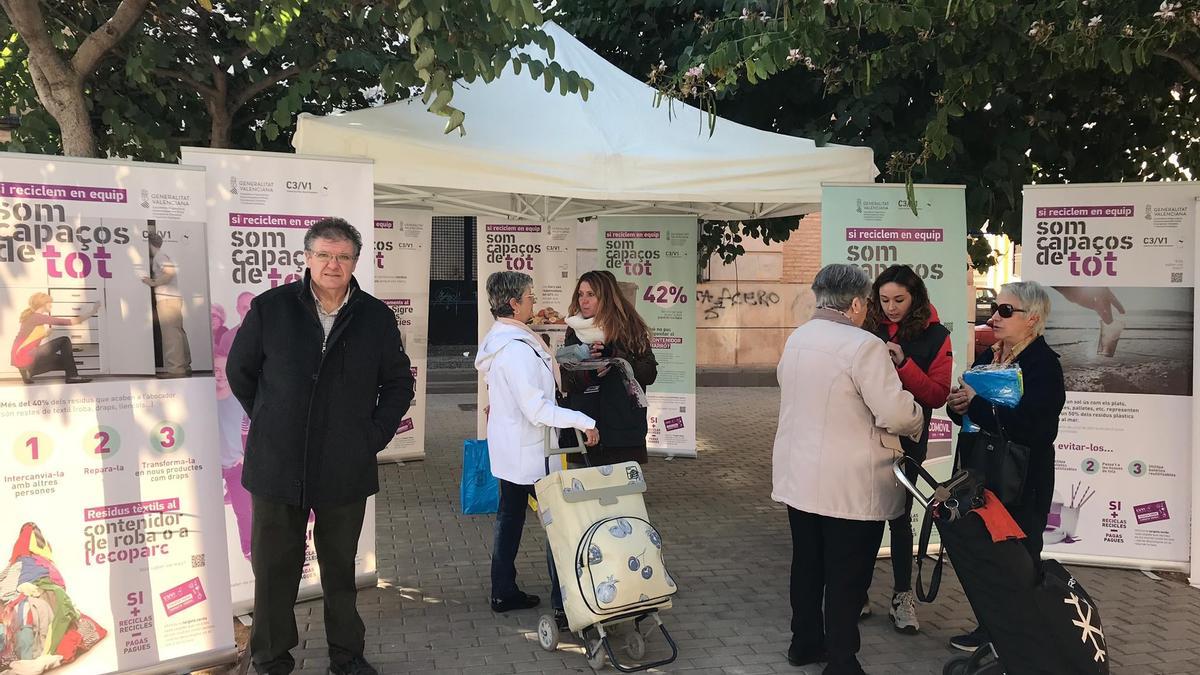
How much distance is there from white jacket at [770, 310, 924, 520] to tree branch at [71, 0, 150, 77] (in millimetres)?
3713

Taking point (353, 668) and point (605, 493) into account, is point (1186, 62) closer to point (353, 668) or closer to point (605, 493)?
point (605, 493)

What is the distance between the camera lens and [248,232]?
157 inches

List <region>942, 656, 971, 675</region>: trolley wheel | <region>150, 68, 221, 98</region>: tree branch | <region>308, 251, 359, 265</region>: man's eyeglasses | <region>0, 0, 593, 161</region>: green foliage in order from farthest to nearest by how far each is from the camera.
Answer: <region>150, 68, 221, 98</region>: tree branch, <region>0, 0, 593, 161</region>: green foliage, <region>942, 656, 971, 675</region>: trolley wheel, <region>308, 251, 359, 265</region>: man's eyeglasses

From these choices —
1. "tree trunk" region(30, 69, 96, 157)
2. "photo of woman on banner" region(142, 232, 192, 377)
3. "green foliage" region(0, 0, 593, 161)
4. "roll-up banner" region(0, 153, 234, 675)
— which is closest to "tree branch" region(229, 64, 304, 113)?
"green foliage" region(0, 0, 593, 161)

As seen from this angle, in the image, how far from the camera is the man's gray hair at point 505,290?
158 inches

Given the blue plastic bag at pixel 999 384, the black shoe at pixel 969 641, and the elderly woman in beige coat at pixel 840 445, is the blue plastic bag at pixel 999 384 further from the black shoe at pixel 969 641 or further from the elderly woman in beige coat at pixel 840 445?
the black shoe at pixel 969 641

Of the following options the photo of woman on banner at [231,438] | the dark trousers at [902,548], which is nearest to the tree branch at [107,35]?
the photo of woman on banner at [231,438]

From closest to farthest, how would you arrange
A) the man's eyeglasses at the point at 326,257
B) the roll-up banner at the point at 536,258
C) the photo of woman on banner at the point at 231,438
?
the man's eyeglasses at the point at 326,257 < the photo of woman on banner at the point at 231,438 < the roll-up banner at the point at 536,258

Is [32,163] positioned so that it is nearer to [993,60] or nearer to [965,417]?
[965,417]

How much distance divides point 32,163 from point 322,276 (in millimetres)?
1123

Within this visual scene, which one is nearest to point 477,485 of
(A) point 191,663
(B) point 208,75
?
(A) point 191,663

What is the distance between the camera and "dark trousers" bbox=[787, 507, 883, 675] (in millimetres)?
3400

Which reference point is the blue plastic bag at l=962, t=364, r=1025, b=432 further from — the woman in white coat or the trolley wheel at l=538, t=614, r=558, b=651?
the trolley wheel at l=538, t=614, r=558, b=651

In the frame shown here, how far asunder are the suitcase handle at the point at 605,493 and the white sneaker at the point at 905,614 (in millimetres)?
1525
